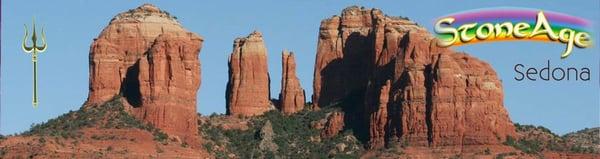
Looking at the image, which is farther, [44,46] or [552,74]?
[552,74]

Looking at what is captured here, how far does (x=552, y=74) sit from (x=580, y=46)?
2.69 meters

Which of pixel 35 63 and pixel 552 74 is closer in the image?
pixel 35 63

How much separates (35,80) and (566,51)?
4869 cm

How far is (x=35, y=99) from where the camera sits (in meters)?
162

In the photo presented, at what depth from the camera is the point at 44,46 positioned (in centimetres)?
16338

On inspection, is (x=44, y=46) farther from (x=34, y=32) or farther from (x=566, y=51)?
(x=566, y=51)

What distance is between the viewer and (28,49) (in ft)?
539

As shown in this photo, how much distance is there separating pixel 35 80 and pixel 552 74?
160 ft

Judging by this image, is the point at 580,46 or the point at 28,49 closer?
the point at 28,49

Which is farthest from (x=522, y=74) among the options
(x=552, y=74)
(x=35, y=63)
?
(x=35, y=63)

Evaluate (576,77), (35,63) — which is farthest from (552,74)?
(35,63)

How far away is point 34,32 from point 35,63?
6.53 feet

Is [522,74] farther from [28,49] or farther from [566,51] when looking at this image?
[28,49]

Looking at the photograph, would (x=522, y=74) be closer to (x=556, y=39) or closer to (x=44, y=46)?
(x=556, y=39)
